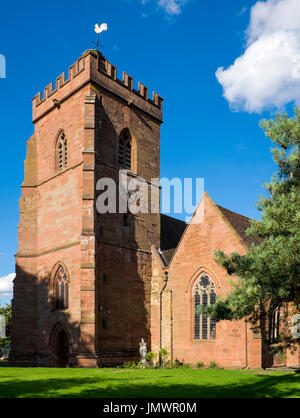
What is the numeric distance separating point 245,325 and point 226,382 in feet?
29.1

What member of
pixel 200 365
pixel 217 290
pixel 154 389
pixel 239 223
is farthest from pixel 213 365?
pixel 154 389

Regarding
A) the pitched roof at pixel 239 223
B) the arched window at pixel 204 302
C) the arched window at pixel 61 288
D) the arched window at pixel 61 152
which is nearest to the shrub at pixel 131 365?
the arched window at pixel 204 302

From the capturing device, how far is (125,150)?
32.9 meters

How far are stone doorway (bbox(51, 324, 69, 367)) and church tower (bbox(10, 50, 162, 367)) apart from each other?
0.21 ft

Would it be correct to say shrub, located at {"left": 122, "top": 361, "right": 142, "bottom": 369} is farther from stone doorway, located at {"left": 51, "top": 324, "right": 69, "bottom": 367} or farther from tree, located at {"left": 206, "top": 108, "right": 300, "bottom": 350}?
tree, located at {"left": 206, "top": 108, "right": 300, "bottom": 350}

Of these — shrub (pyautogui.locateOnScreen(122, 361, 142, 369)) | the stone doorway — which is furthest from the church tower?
shrub (pyautogui.locateOnScreen(122, 361, 142, 369))

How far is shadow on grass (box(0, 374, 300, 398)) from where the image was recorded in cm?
1278

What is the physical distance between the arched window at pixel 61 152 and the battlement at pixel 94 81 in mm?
2614

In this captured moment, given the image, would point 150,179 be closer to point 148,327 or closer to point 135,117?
point 135,117

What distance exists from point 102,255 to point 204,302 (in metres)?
7.13

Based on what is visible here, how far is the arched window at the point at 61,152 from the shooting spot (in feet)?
105

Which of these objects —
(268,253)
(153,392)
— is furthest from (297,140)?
(153,392)

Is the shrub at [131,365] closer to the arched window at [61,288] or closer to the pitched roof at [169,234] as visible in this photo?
the arched window at [61,288]

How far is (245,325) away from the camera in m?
25.1
